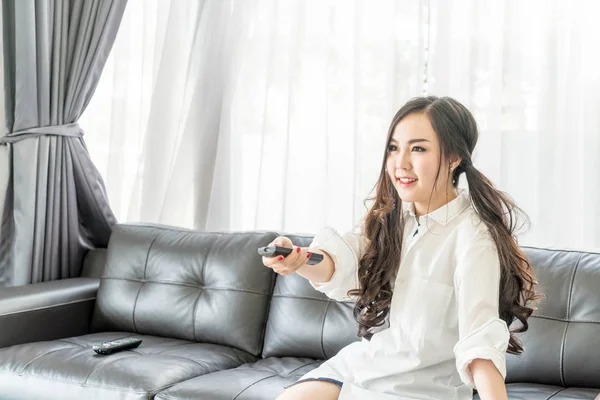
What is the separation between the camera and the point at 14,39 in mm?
3395

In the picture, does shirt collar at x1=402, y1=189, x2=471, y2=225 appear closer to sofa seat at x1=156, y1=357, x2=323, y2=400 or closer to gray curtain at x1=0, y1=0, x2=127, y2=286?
sofa seat at x1=156, y1=357, x2=323, y2=400

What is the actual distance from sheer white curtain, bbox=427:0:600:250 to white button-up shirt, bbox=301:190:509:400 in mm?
1008

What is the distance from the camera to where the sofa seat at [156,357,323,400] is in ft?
7.13

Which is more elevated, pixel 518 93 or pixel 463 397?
pixel 518 93

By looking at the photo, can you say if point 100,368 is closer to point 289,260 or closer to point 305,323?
point 305,323

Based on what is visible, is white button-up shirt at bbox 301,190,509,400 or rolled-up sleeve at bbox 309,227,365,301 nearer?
white button-up shirt at bbox 301,190,509,400

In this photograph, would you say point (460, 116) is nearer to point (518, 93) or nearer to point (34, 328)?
point (518, 93)

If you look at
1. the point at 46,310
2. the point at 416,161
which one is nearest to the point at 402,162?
the point at 416,161

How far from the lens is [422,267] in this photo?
178cm

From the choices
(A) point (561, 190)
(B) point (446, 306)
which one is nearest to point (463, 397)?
(B) point (446, 306)

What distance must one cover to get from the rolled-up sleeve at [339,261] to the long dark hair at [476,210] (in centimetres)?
2

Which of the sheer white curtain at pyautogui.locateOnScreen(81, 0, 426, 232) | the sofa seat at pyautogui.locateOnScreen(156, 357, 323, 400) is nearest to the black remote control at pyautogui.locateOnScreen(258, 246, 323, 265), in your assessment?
the sofa seat at pyautogui.locateOnScreen(156, 357, 323, 400)

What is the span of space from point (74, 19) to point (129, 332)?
1393mm

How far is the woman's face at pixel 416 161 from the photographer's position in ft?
5.71
